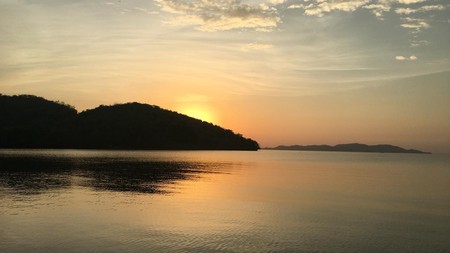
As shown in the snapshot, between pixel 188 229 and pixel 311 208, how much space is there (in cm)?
1892

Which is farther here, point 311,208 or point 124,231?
point 311,208

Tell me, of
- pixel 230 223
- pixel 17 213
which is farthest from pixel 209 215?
pixel 17 213

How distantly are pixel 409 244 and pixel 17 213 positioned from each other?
3391cm

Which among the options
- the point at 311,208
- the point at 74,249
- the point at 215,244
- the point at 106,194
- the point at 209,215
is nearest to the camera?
the point at 74,249

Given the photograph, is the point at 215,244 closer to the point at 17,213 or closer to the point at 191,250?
the point at 191,250

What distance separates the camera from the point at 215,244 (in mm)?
26812

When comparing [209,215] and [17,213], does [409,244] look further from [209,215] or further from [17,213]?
[17,213]

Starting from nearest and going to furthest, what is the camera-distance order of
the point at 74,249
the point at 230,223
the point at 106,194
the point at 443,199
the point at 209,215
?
1. the point at 74,249
2. the point at 230,223
3. the point at 209,215
4. the point at 106,194
5. the point at 443,199

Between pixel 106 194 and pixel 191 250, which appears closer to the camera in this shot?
pixel 191 250

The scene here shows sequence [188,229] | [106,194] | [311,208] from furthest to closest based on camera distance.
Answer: [106,194] < [311,208] < [188,229]

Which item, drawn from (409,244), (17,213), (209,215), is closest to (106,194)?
(17,213)

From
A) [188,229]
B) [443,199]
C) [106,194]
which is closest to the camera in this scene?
[188,229]

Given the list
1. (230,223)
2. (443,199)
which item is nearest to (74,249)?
(230,223)

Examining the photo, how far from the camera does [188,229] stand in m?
31.3
